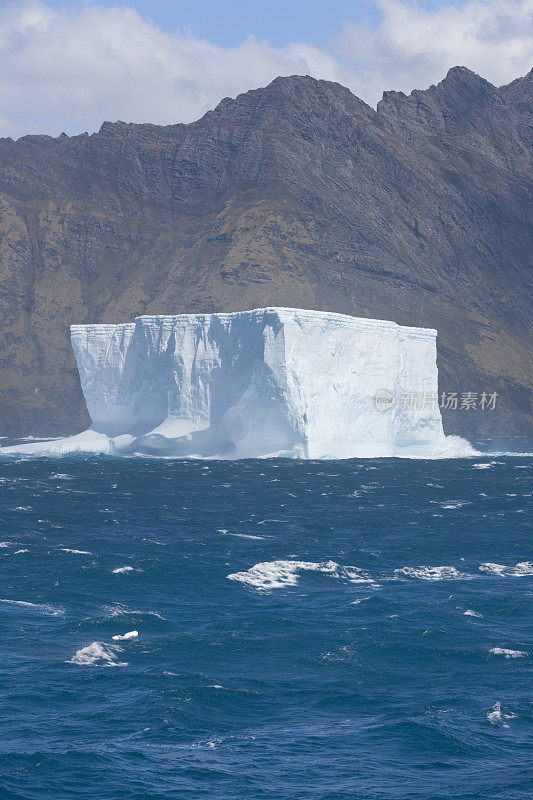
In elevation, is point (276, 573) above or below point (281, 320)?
below

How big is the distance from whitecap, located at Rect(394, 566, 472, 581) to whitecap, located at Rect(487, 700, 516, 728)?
10.1 meters

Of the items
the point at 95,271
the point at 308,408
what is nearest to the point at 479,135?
the point at 95,271

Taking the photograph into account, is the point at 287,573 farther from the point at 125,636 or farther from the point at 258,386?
the point at 258,386

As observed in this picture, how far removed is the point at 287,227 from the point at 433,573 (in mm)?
95997

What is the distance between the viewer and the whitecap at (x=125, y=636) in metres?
22.5

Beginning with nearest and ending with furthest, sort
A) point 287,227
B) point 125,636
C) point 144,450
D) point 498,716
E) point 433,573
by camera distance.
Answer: point 498,716
point 125,636
point 433,573
point 144,450
point 287,227

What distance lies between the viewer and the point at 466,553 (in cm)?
3288

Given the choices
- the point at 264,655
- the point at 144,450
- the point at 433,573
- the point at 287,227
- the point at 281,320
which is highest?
the point at 287,227

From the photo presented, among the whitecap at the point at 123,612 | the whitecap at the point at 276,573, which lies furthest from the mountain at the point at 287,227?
the whitecap at the point at 123,612

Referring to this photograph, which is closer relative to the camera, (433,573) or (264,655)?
→ (264,655)

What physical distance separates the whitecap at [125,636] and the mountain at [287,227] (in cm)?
8882

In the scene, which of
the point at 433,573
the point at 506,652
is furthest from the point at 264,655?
the point at 433,573

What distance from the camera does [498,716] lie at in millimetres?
18391

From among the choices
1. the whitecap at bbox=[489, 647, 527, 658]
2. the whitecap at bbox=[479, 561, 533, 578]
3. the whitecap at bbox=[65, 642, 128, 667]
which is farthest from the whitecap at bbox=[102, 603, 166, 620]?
the whitecap at bbox=[479, 561, 533, 578]
